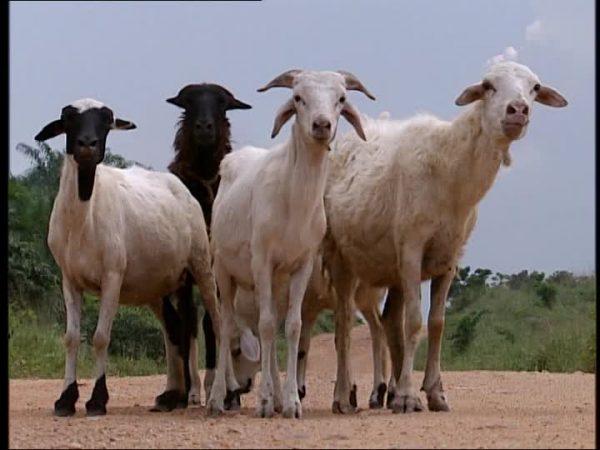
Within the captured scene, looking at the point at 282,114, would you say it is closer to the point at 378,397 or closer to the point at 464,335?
the point at 378,397

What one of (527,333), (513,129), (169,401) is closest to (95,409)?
(169,401)

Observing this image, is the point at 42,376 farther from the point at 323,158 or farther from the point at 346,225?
the point at 323,158

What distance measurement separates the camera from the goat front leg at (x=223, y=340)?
10734mm

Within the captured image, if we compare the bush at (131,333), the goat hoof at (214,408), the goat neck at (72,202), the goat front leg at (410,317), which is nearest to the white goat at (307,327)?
the goat front leg at (410,317)

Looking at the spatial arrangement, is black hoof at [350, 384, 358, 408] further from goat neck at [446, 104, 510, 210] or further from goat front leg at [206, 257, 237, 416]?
goat neck at [446, 104, 510, 210]

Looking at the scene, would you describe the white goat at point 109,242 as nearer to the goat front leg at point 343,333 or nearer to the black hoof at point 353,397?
the goat front leg at point 343,333

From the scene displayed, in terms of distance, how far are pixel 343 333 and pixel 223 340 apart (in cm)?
147

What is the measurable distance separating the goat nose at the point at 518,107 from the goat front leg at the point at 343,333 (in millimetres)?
2583

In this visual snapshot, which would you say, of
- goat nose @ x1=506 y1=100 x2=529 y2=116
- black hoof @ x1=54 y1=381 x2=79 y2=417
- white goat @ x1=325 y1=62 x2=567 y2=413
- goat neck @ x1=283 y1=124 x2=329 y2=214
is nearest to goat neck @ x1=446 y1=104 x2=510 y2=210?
white goat @ x1=325 y1=62 x2=567 y2=413

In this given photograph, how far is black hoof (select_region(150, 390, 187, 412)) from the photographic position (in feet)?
39.2

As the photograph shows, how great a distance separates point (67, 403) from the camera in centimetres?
1061

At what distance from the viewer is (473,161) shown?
442 inches
